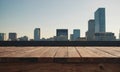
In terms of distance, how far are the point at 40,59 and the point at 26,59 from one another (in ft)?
0.95

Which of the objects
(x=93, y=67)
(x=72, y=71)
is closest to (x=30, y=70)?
(x=72, y=71)

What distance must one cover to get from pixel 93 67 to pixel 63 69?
0.58 metres

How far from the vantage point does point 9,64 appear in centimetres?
477

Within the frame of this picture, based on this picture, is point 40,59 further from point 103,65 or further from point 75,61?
point 103,65

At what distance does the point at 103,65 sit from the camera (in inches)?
181

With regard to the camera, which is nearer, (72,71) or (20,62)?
(72,71)

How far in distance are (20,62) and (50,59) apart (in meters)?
0.63

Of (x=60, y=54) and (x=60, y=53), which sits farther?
(x=60, y=53)

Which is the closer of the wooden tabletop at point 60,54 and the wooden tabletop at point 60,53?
the wooden tabletop at point 60,54

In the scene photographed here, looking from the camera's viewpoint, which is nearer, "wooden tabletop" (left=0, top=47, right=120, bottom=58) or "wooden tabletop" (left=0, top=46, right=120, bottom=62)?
"wooden tabletop" (left=0, top=46, right=120, bottom=62)

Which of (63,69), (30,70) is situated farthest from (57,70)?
(30,70)

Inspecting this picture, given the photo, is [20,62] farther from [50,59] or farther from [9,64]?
[50,59]

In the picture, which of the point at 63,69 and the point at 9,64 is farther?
the point at 9,64

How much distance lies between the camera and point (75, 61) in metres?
4.82
